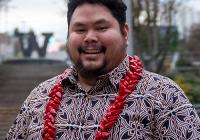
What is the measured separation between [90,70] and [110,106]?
18 centimetres

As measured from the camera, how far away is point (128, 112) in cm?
232

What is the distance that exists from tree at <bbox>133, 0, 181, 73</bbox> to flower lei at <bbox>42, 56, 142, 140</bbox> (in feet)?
48.2

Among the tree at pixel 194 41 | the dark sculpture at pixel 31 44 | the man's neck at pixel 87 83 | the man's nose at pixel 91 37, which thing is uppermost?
the man's nose at pixel 91 37

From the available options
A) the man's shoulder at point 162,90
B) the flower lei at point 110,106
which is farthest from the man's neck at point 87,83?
the man's shoulder at point 162,90

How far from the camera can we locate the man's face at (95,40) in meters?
2.34

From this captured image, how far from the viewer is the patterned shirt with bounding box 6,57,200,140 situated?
227 cm

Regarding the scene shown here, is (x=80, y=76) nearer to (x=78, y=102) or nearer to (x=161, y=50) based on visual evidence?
(x=78, y=102)

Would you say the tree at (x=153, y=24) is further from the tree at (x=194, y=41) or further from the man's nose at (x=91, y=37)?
the tree at (x=194, y=41)

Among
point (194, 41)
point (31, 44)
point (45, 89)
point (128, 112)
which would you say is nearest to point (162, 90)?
point (128, 112)

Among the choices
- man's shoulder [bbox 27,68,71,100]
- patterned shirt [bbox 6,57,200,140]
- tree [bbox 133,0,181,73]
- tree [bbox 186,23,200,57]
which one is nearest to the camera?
patterned shirt [bbox 6,57,200,140]

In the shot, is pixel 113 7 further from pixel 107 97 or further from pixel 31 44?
pixel 31 44

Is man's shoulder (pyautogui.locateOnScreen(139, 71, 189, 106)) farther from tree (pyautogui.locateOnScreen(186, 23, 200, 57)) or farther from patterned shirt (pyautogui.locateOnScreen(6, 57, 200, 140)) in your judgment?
tree (pyautogui.locateOnScreen(186, 23, 200, 57))

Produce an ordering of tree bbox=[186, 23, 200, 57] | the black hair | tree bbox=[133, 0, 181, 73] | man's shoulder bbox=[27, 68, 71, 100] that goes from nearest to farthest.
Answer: the black hair → man's shoulder bbox=[27, 68, 71, 100] → tree bbox=[133, 0, 181, 73] → tree bbox=[186, 23, 200, 57]

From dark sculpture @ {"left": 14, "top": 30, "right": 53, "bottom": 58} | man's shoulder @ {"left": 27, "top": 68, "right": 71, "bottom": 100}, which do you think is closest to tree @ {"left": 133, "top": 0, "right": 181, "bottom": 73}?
dark sculpture @ {"left": 14, "top": 30, "right": 53, "bottom": 58}
